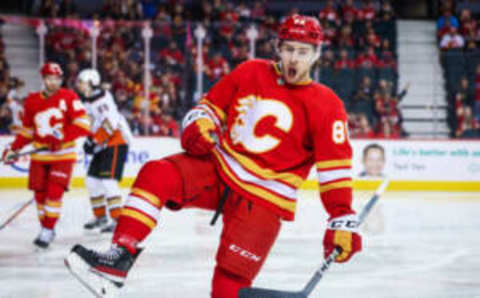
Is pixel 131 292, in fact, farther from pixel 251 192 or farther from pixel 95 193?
pixel 95 193

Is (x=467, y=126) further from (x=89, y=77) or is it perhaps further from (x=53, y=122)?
(x=53, y=122)

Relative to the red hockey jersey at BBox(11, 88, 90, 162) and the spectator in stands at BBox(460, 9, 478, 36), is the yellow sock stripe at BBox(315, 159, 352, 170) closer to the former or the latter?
the red hockey jersey at BBox(11, 88, 90, 162)

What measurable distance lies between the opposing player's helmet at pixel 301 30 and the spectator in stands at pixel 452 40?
11.2 metres

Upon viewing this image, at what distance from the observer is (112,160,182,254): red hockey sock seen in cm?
261

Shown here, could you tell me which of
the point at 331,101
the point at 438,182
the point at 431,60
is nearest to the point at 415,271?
the point at 331,101

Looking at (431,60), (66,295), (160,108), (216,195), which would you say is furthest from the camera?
(431,60)

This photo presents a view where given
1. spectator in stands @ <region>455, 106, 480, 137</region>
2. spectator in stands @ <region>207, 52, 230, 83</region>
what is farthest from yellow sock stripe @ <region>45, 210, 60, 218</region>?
spectator in stands @ <region>455, 106, 480, 137</region>

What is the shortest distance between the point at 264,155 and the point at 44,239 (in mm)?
3385

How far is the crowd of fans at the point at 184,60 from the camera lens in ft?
35.1

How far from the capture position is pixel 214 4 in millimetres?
14359

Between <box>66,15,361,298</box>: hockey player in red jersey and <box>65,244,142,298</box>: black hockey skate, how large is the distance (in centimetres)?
25

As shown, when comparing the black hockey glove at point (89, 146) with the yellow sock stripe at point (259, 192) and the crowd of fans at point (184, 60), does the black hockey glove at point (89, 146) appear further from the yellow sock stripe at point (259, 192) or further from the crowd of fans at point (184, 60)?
the yellow sock stripe at point (259, 192)

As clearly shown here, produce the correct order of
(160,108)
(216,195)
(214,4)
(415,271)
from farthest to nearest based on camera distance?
(214,4), (160,108), (415,271), (216,195)

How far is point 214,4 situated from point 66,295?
10.6 metres
